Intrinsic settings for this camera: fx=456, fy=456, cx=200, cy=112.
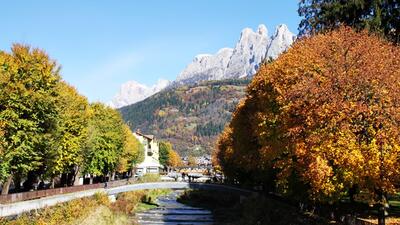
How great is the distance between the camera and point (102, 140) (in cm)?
7775

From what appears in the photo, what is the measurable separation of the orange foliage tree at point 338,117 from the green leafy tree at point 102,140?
39.6 meters

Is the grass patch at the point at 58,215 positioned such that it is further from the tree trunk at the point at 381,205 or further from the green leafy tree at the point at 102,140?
the tree trunk at the point at 381,205

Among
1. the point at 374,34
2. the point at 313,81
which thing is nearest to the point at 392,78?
the point at 313,81

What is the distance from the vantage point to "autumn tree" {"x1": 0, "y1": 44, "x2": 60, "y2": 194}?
42.8 m

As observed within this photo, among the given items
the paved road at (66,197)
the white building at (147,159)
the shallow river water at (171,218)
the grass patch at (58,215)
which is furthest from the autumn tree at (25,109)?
the white building at (147,159)

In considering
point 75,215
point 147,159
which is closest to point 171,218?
point 75,215

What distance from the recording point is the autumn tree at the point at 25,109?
1684 inches

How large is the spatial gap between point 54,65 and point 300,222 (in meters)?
31.2

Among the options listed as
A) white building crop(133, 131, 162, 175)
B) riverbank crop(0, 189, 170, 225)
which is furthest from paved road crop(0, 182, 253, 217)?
white building crop(133, 131, 162, 175)

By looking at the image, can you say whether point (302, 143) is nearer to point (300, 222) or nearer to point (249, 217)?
point (300, 222)

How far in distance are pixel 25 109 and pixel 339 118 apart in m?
30.3

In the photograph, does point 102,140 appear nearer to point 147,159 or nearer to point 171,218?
point 171,218

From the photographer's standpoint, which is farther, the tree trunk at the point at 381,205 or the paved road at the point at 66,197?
the paved road at the point at 66,197

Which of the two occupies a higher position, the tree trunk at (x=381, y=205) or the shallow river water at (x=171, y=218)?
the tree trunk at (x=381, y=205)
